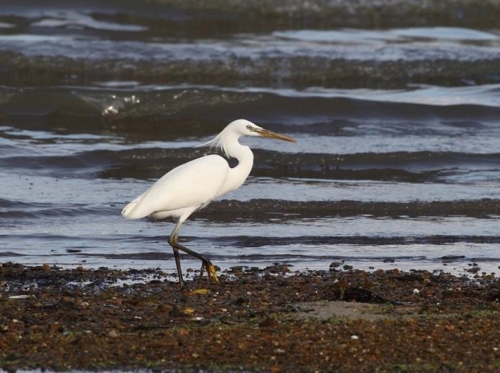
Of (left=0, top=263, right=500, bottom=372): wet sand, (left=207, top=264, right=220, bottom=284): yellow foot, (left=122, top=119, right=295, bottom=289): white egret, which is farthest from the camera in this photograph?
(left=122, top=119, right=295, bottom=289): white egret

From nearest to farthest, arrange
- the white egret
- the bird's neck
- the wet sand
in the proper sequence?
the wet sand, the white egret, the bird's neck

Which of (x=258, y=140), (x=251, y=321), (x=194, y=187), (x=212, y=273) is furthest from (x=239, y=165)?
(x=258, y=140)

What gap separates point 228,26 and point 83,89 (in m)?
8.09

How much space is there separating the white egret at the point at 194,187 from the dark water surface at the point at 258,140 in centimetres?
56

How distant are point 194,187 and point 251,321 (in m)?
2.09

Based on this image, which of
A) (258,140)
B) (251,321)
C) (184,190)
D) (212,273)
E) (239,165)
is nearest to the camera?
(251,321)

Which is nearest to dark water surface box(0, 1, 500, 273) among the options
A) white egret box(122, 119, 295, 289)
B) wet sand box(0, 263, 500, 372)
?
white egret box(122, 119, 295, 289)

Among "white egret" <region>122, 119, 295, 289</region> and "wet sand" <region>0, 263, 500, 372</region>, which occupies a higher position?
"white egret" <region>122, 119, 295, 289</region>

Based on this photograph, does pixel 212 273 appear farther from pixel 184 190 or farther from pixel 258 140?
pixel 258 140

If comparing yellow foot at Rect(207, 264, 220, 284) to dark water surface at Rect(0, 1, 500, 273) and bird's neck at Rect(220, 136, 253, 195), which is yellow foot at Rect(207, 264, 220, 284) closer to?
dark water surface at Rect(0, 1, 500, 273)

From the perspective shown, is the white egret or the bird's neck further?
the bird's neck

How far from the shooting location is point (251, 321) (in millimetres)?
6648

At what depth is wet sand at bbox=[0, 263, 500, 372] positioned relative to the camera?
585cm

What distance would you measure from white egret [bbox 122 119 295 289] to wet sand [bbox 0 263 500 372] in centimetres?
47
